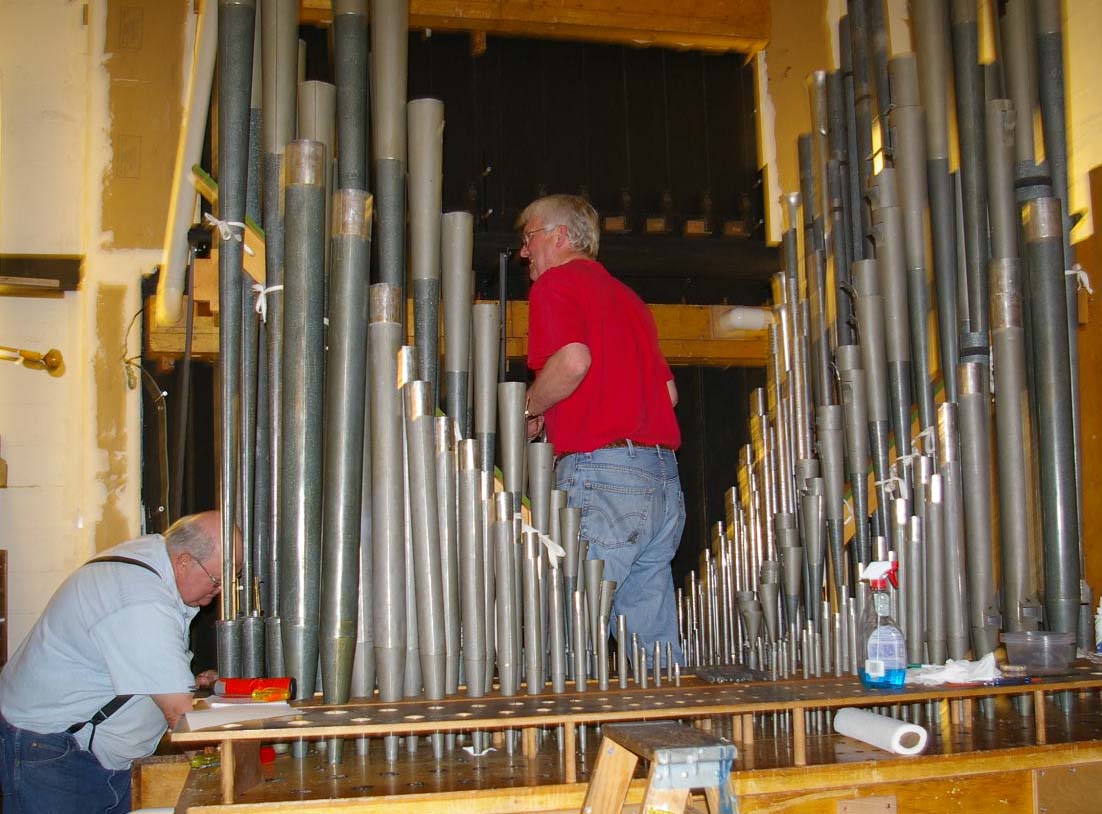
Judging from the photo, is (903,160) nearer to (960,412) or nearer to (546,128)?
(960,412)

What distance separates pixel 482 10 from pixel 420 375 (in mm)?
3841

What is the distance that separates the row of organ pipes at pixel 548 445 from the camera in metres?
2.42

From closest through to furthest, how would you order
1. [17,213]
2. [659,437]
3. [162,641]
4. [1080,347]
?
[162,641], [659,437], [1080,347], [17,213]

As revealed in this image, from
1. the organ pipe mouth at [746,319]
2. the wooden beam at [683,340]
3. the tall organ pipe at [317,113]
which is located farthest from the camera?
the organ pipe mouth at [746,319]

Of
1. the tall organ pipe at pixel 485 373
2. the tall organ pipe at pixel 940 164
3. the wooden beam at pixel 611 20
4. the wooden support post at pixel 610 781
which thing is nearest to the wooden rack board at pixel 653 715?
the wooden support post at pixel 610 781

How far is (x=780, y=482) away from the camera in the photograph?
3.53 meters

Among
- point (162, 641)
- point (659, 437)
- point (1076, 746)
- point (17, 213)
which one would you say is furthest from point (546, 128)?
point (1076, 746)

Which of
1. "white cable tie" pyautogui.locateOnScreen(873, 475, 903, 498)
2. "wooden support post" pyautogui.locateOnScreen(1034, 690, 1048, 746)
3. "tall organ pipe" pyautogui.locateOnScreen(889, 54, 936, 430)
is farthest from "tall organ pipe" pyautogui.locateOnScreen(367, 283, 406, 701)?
"tall organ pipe" pyautogui.locateOnScreen(889, 54, 936, 430)

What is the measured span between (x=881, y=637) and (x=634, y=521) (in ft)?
2.42

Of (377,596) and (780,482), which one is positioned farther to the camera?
(780,482)

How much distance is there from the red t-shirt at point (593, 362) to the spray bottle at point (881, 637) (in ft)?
2.38

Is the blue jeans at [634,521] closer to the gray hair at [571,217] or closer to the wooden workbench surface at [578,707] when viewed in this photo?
the wooden workbench surface at [578,707]

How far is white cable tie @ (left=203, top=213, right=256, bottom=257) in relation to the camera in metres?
2.72

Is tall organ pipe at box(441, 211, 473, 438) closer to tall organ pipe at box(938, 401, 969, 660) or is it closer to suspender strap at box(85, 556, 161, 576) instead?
suspender strap at box(85, 556, 161, 576)
